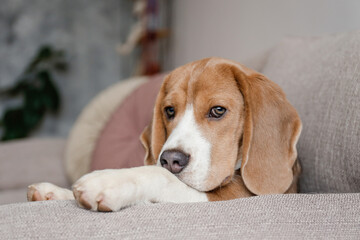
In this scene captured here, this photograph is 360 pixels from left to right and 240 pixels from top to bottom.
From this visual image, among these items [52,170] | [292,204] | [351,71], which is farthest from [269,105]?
[52,170]

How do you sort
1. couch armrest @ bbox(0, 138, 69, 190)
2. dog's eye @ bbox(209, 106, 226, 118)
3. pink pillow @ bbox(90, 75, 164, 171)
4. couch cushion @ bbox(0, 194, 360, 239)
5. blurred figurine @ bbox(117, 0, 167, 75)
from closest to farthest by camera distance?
couch cushion @ bbox(0, 194, 360, 239) < dog's eye @ bbox(209, 106, 226, 118) < pink pillow @ bbox(90, 75, 164, 171) < couch armrest @ bbox(0, 138, 69, 190) < blurred figurine @ bbox(117, 0, 167, 75)

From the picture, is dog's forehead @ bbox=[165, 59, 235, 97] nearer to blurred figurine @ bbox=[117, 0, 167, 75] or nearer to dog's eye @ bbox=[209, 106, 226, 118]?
dog's eye @ bbox=[209, 106, 226, 118]

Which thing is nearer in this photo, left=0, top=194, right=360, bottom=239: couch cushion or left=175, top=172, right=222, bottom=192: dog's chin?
left=0, top=194, right=360, bottom=239: couch cushion

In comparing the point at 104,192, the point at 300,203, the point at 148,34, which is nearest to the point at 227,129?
the point at 300,203

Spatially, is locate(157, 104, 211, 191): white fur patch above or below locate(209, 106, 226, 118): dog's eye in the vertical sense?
below

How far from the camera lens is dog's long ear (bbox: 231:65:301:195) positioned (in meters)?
1.32

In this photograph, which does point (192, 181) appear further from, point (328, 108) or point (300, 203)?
point (328, 108)

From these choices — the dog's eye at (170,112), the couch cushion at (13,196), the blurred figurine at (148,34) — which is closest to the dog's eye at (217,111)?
the dog's eye at (170,112)

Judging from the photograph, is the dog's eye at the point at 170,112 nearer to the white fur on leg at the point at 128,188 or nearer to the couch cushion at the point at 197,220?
the white fur on leg at the point at 128,188

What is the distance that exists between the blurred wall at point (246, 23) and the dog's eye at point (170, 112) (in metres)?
0.90

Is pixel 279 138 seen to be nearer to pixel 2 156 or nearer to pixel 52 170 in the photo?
pixel 52 170

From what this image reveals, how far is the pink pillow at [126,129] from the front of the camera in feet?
7.09

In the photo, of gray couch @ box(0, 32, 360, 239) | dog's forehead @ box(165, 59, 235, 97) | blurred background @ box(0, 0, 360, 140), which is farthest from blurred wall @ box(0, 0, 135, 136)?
dog's forehead @ box(165, 59, 235, 97)

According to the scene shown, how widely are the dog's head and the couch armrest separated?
1.37m
